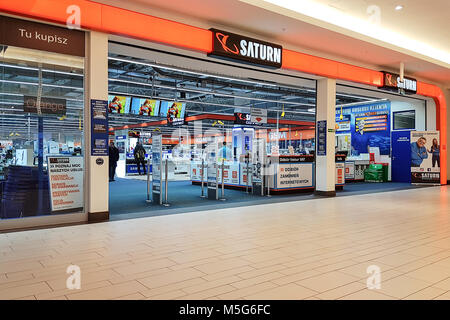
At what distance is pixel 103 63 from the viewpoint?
5.31m

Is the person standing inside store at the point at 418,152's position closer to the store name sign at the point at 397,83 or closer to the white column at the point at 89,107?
the store name sign at the point at 397,83

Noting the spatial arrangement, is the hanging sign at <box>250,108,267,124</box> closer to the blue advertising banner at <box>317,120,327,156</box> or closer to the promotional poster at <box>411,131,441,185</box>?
the promotional poster at <box>411,131,441,185</box>

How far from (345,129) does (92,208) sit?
1225 centimetres

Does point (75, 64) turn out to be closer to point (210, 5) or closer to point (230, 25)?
point (210, 5)

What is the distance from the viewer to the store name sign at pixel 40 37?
180 inches

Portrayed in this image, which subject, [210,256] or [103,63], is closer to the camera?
[210,256]

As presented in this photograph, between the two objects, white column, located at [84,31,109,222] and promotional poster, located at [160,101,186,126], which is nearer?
white column, located at [84,31,109,222]

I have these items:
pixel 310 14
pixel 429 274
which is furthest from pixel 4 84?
pixel 429 274

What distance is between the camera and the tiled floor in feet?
8.43

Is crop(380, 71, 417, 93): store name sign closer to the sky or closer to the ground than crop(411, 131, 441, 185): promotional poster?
closer to the sky

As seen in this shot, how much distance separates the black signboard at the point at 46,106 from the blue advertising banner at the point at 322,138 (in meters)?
→ 5.87

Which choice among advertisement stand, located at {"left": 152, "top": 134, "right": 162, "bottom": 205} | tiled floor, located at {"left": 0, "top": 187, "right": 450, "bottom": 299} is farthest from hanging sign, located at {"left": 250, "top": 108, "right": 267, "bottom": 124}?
tiled floor, located at {"left": 0, "top": 187, "right": 450, "bottom": 299}

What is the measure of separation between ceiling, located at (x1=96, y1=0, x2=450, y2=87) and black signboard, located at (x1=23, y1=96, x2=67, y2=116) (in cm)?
172
